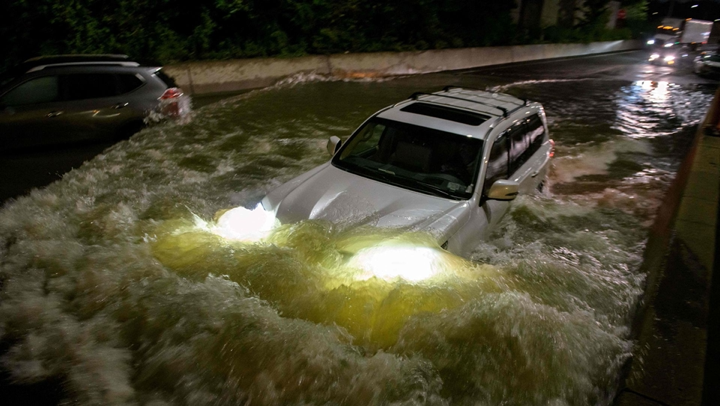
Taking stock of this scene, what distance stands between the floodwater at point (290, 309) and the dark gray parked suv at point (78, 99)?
125 cm

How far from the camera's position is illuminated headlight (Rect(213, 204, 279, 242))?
4.89 m

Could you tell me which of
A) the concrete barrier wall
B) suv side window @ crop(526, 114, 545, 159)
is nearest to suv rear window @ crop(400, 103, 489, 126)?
suv side window @ crop(526, 114, 545, 159)

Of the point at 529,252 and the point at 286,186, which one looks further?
the point at 529,252

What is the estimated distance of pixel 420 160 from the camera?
5.32m

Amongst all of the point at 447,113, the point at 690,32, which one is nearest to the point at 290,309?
the point at 447,113

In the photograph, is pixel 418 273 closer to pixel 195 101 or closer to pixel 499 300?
pixel 499 300

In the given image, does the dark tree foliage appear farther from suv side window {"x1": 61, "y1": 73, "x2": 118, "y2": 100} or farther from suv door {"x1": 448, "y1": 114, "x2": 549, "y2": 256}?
suv door {"x1": 448, "y1": 114, "x2": 549, "y2": 256}

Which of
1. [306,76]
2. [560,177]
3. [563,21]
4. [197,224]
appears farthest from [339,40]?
[563,21]

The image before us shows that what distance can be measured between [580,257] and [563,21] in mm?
37315

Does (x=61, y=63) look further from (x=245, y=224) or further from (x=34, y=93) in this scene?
(x=245, y=224)

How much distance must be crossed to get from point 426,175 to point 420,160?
0.70 feet

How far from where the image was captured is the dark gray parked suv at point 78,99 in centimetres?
766

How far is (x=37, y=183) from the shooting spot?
7176mm

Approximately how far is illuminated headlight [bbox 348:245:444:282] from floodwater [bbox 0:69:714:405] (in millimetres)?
61
